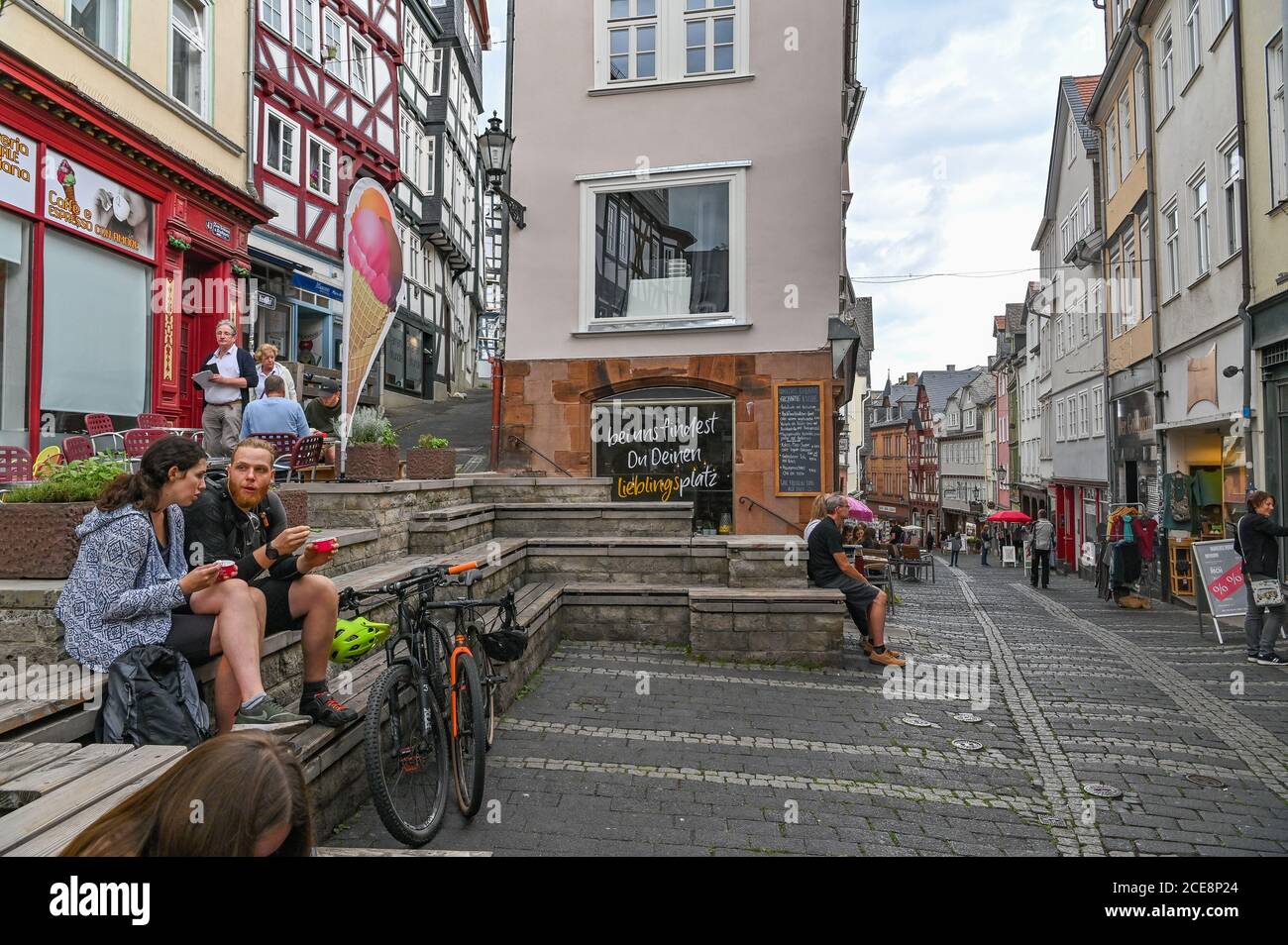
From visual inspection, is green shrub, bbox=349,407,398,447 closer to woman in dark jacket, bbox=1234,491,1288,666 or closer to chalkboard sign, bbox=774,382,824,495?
chalkboard sign, bbox=774,382,824,495

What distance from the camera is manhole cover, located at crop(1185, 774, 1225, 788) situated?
15.1 feet

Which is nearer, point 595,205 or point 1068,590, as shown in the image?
point 595,205

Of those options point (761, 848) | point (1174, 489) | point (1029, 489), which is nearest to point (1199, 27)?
point (1174, 489)

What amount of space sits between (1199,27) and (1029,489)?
28.1 m

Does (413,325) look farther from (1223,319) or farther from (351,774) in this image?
(351,774)

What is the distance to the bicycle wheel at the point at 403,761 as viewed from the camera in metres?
3.22

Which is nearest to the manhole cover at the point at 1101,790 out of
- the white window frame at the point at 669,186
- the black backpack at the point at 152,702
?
the black backpack at the point at 152,702

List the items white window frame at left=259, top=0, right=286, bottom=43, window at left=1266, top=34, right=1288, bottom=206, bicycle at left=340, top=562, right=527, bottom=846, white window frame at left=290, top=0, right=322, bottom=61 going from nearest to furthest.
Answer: bicycle at left=340, top=562, right=527, bottom=846 → window at left=1266, top=34, right=1288, bottom=206 → white window frame at left=259, top=0, right=286, bottom=43 → white window frame at left=290, top=0, right=322, bottom=61

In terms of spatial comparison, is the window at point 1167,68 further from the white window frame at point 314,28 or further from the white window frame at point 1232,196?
the white window frame at point 314,28

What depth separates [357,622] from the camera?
381 cm

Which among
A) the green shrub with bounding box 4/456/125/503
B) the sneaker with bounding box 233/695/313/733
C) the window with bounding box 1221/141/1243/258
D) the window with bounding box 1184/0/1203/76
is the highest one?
the window with bounding box 1184/0/1203/76

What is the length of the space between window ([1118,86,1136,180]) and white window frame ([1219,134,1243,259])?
245 inches

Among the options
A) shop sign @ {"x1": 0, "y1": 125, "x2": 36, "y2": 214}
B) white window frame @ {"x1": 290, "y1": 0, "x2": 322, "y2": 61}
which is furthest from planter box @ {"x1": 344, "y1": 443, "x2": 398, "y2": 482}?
white window frame @ {"x1": 290, "y1": 0, "x2": 322, "y2": 61}

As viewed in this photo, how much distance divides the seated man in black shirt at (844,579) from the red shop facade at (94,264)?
29.9 feet
